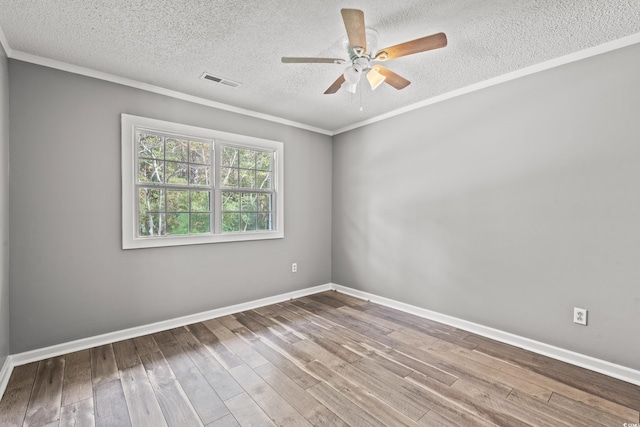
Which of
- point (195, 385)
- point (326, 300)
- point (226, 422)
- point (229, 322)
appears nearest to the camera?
point (226, 422)

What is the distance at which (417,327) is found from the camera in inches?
124

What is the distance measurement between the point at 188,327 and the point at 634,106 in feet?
14.3

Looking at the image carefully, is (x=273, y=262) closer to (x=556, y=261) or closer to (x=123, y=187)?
(x=123, y=187)

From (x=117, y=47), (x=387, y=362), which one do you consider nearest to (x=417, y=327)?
(x=387, y=362)

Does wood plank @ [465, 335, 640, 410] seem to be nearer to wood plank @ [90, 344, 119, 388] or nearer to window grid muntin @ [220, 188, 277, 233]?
window grid muntin @ [220, 188, 277, 233]

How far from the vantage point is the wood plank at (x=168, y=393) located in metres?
1.78

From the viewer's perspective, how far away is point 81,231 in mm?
2643

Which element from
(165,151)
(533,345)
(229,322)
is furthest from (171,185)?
(533,345)

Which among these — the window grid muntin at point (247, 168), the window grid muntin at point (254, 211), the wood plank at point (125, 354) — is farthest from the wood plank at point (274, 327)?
the window grid muntin at point (247, 168)

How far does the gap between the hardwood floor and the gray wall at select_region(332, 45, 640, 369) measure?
42 centimetres

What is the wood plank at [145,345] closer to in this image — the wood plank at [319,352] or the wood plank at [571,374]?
the wood plank at [319,352]

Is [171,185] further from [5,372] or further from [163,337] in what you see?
[5,372]

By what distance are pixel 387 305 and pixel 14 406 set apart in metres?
3.47

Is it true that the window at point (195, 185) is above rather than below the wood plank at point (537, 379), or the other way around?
above
